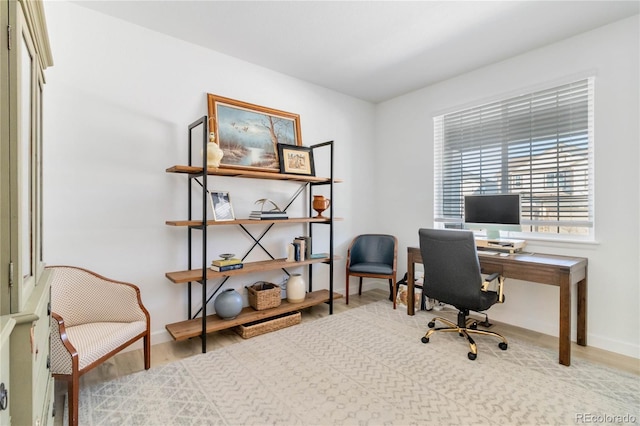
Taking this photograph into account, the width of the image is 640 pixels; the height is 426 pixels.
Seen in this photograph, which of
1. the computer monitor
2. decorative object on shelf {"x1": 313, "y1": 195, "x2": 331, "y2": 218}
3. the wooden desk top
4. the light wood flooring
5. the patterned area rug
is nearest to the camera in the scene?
the patterned area rug

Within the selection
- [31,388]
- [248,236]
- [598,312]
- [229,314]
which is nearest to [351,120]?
[248,236]

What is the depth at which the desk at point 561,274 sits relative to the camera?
2.40 m

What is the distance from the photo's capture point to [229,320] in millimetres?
2842

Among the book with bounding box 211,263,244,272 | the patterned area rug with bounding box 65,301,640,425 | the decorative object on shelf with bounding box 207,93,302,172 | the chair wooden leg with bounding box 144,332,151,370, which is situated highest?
Answer: the decorative object on shelf with bounding box 207,93,302,172

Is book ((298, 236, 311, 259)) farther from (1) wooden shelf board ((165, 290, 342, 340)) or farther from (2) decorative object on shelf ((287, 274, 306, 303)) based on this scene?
(1) wooden shelf board ((165, 290, 342, 340))

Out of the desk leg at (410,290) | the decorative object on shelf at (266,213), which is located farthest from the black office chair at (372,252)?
the decorative object on shelf at (266,213)

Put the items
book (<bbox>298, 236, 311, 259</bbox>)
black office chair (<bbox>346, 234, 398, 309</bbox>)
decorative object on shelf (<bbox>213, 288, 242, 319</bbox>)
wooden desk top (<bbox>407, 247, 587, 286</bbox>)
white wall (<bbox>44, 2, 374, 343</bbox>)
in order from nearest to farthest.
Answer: white wall (<bbox>44, 2, 374, 343</bbox>) < wooden desk top (<bbox>407, 247, 587, 286</bbox>) < decorative object on shelf (<bbox>213, 288, 242, 319</bbox>) < book (<bbox>298, 236, 311, 259</bbox>) < black office chair (<bbox>346, 234, 398, 309</bbox>)

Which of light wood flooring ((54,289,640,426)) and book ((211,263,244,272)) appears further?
book ((211,263,244,272))

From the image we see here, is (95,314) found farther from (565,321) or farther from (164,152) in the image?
(565,321)

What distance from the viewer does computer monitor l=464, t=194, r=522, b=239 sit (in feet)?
9.61

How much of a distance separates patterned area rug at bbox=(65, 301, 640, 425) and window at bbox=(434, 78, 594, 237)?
1.32m

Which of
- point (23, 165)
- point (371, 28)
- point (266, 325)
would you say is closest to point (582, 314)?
point (266, 325)

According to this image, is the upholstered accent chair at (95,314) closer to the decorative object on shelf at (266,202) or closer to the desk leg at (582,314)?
the decorative object on shelf at (266,202)

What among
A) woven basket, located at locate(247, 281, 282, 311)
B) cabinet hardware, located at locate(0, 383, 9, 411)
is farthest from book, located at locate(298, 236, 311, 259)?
cabinet hardware, located at locate(0, 383, 9, 411)
